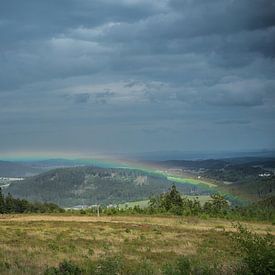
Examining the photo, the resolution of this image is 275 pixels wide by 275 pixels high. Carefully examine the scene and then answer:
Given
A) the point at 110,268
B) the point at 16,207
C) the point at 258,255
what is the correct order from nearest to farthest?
the point at 258,255
the point at 110,268
the point at 16,207

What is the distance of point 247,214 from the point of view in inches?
2247

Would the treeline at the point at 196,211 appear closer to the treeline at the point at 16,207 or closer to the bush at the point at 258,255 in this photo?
the treeline at the point at 16,207

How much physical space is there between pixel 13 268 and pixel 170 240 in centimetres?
1675

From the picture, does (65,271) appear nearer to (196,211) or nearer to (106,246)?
(106,246)

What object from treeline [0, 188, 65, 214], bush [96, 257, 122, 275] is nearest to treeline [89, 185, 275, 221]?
treeline [0, 188, 65, 214]

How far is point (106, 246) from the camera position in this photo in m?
26.1

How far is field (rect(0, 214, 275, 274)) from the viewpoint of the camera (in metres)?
19.0

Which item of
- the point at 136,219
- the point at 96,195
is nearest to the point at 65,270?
the point at 136,219

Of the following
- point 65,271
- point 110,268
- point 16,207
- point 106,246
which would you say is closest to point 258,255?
point 110,268

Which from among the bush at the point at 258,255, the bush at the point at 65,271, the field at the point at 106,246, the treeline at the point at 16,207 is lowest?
the treeline at the point at 16,207

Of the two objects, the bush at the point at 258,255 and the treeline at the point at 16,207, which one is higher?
the bush at the point at 258,255

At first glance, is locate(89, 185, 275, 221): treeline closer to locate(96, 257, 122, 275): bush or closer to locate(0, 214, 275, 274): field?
locate(0, 214, 275, 274): field

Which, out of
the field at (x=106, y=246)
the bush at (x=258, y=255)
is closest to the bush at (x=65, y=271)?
the field at (x=106, y=246)

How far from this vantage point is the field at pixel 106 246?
62.2ft
